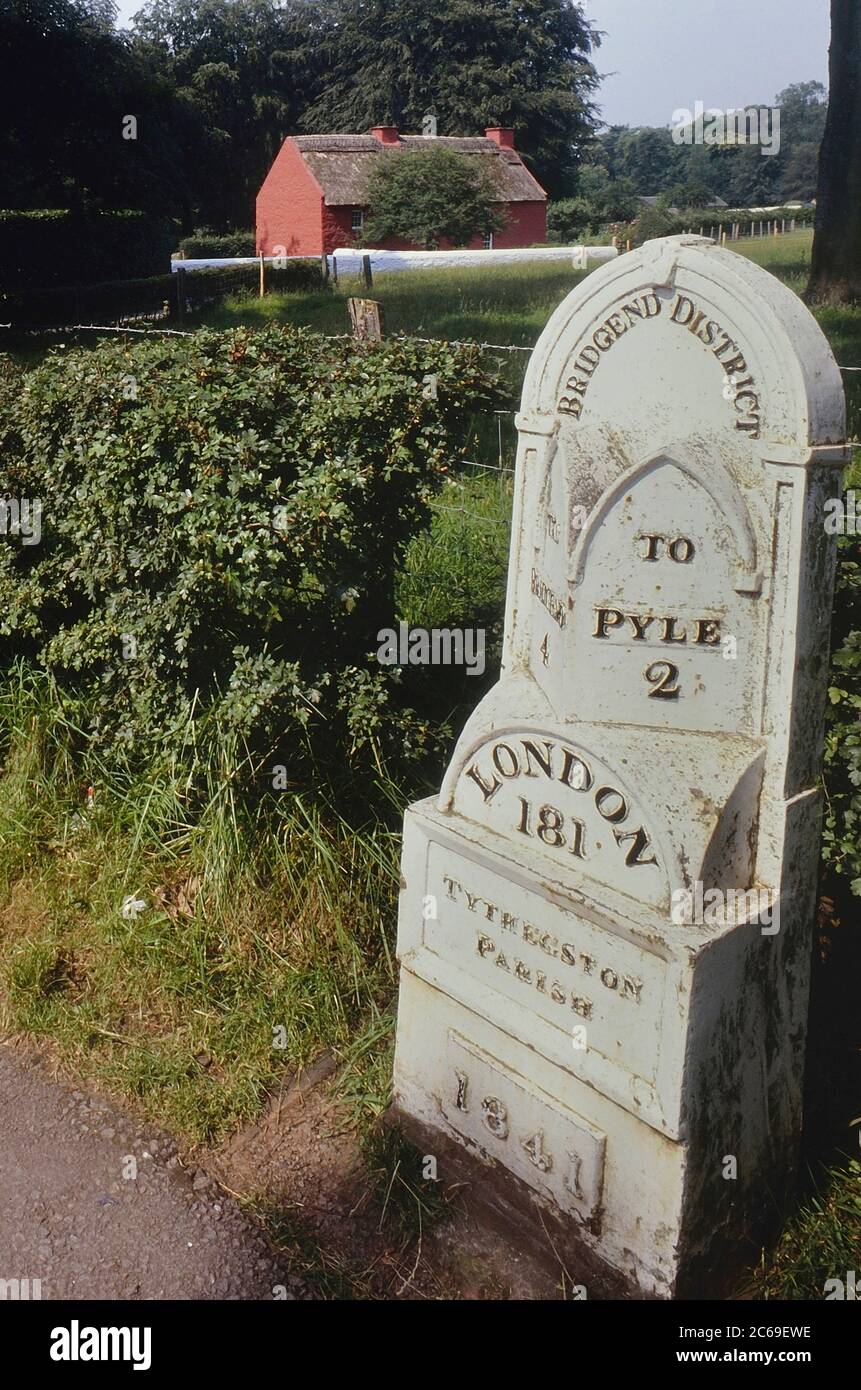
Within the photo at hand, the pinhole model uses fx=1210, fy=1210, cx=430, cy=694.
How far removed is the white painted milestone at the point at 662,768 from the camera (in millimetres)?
2527

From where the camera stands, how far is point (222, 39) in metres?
50.4

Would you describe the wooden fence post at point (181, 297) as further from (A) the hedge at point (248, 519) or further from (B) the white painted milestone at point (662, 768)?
(B) the white painted milestone at point (662, 768)

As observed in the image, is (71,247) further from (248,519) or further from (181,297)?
(248,519)

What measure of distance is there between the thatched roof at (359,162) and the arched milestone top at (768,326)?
32148 millimetres

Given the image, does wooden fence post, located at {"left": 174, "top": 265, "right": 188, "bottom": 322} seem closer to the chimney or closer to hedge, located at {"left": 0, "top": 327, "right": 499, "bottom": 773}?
the chimney

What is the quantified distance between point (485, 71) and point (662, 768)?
38.5 metres

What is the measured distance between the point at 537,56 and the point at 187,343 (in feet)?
123

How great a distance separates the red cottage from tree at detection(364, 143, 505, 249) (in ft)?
7.67

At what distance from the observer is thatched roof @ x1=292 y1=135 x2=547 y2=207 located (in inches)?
1310

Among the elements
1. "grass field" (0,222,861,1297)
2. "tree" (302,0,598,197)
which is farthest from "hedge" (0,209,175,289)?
"grass field" (0,222,861,1297)

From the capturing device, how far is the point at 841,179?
42.4ft

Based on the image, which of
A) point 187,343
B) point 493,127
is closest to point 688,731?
point 187,343

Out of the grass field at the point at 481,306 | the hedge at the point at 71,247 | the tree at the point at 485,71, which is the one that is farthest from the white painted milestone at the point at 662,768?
the tree at the point at 485,71
